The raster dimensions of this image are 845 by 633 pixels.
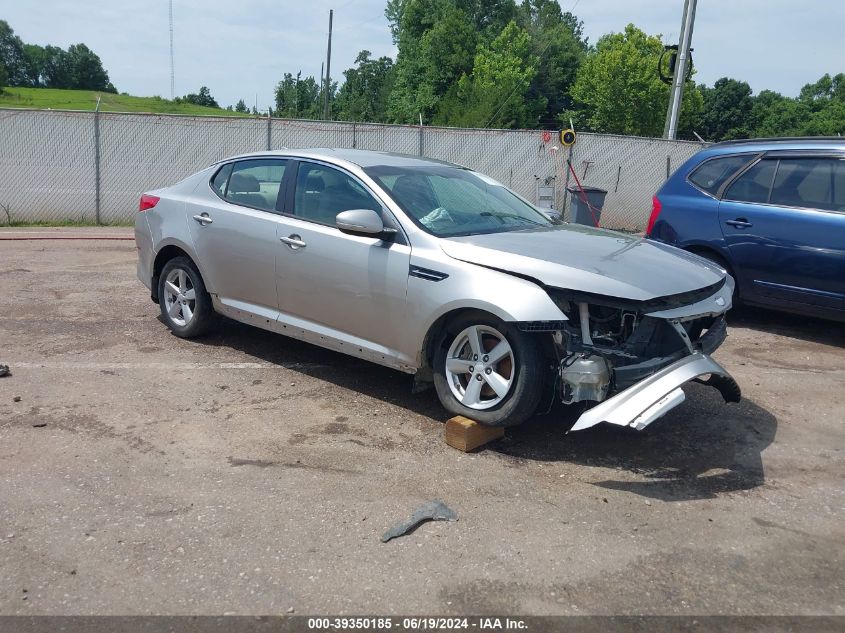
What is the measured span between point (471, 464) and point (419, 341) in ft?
2.86

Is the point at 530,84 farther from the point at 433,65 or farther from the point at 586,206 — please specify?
the point at 586,206

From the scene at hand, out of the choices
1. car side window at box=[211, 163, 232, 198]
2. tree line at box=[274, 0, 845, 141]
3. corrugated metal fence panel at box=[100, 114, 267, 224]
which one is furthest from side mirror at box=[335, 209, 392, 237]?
tree line at box=[274, 0, 845, 141]

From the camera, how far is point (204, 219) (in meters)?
6.45

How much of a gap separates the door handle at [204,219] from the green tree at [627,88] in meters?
65.1

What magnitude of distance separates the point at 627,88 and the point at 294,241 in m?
66.1

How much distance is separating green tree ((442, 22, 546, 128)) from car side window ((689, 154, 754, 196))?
4438 cm

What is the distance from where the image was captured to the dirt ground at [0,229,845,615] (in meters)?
3.29

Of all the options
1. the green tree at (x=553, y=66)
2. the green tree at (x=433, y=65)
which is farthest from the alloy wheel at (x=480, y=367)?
the green tree at (x=553, y=66)

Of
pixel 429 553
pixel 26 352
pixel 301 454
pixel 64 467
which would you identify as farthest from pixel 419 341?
pixel 26 352

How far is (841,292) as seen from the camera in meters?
7.00

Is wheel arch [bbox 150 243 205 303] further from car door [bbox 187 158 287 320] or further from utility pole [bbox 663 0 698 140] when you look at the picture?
utility pole [bbox 663 0 698 140]

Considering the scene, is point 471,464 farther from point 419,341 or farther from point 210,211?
point 210,211

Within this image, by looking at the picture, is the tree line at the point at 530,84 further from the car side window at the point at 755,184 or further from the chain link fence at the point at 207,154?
the car side window at the point at 755,184

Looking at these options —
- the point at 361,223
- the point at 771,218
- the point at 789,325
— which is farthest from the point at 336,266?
the point at 789,325
